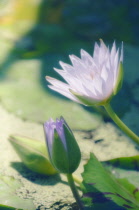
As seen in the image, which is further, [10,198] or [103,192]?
[10,198]

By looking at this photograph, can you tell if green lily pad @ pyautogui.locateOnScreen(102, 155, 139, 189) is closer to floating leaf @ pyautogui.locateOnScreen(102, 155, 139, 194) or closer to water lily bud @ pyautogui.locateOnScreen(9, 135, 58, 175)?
floating leaf @ pyautogui.locateOnScreen(102, 155, 139, 194)

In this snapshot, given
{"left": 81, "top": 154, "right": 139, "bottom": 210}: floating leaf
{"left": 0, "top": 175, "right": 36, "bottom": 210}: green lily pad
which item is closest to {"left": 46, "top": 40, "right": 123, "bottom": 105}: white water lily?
{"left": 81, "top": 154, "right": 139, "bottom": 210}: floating leaf

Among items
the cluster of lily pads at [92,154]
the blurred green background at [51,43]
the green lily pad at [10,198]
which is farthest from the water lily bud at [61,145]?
the blurred green background at [51,43]

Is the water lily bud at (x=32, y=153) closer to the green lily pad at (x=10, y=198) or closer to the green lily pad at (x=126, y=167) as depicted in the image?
the green lily pad at (x=10, y=198)

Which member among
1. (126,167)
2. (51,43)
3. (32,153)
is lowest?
(126,167)

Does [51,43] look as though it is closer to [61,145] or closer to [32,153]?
[32,153]

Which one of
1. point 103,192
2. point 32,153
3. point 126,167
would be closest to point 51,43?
point 32,153

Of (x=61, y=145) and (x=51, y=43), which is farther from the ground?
(x=51, y=43)
